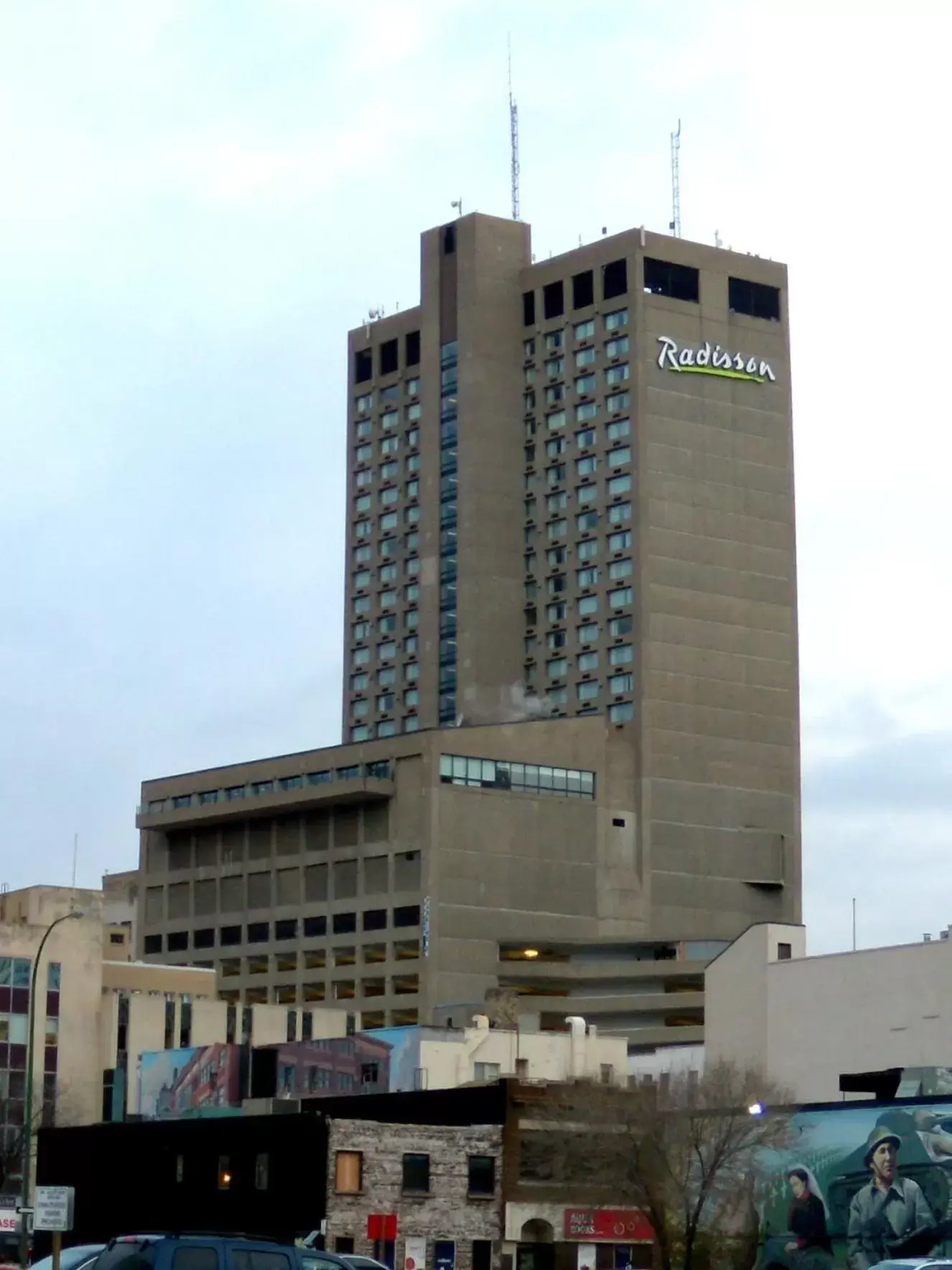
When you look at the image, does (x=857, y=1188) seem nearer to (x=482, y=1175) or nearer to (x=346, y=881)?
(x=482, y=1175)


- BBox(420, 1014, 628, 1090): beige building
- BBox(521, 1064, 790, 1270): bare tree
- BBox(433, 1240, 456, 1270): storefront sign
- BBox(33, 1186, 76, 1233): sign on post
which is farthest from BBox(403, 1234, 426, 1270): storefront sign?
BBox(33, 1186, 76, 1233): sign on post

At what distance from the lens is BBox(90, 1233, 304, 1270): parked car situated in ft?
125

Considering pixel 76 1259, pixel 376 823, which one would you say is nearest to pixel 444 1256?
pixel 76 1259

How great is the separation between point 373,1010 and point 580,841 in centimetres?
2215

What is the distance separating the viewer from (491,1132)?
96188mm

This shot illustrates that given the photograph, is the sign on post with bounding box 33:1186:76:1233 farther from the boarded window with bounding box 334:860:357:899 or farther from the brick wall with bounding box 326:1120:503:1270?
the boarded window with bounding box 334:860:357:899

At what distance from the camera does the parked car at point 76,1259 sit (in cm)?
5044

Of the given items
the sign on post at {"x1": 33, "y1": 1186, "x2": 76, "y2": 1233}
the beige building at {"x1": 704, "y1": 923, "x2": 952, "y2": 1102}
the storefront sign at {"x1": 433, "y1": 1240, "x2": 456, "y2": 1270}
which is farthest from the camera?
the beige building at {"x1": 704, "y1": 923, "x2": 952, "y2": 1102}

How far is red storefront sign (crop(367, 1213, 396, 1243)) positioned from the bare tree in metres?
8.09

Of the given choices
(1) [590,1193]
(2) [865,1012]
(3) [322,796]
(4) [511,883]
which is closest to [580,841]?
(4) [511,883]

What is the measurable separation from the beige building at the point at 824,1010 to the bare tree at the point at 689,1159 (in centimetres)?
2360

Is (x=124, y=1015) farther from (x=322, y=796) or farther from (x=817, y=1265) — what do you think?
(x=817, y=1265)

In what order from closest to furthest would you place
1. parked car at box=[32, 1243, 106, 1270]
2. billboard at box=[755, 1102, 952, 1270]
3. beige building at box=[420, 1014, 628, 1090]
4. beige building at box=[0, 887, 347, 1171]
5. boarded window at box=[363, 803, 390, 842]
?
parked car at box=[32, 1243, 106, 1270]
billboard at box=[755, 1102, 952, 1270]
beige building at box=[420, 1014, 628, 1090]
beige building at box=[0, 887, 347, 1171]
boarded window at box=[363, 803, 390, 842]

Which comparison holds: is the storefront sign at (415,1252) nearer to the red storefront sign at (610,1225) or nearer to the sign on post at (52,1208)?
the red storefront sign at (610,1225)
